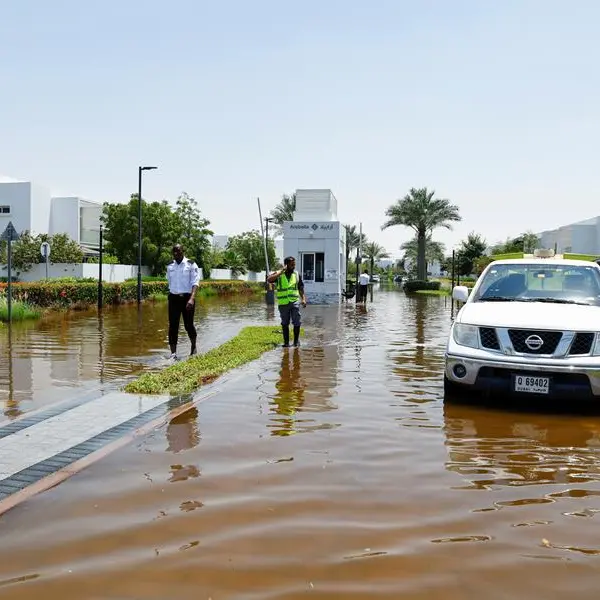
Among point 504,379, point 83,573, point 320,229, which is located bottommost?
point 83,573

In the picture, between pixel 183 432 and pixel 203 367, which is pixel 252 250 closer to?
pixel 203 367

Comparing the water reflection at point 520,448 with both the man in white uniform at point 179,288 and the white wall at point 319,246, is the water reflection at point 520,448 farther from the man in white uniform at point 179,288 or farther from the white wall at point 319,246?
the white wall at point 319,246

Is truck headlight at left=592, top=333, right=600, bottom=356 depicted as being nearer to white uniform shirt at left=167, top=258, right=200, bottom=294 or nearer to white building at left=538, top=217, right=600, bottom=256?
white uniform shirt at left=167, top=258, right=200, bottom=294

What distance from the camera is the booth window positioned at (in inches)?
1337

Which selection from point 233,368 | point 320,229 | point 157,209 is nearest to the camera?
point 233,368

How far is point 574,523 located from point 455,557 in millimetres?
945

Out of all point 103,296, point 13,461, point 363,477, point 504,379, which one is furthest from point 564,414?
point 103,296

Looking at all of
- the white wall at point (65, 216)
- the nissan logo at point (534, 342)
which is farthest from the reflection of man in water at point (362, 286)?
the white wall at point (65, 216)

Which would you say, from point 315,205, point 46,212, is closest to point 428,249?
point 315,205

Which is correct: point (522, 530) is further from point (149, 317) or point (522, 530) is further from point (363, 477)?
point (149, 317)

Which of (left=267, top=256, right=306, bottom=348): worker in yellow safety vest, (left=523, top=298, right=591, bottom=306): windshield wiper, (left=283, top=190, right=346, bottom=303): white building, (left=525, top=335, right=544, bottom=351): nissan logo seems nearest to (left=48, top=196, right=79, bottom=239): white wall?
(left=283, top=190, right=346, bottom=303): white building

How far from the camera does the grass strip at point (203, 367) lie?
7.86m

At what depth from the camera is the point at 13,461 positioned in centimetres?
501

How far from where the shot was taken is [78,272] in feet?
123
